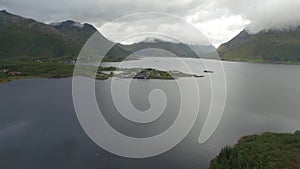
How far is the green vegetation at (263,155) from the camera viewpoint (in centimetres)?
2542

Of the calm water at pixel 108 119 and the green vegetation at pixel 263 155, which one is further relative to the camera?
the calm water at pixel 108 119

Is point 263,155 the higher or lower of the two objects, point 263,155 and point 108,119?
the lower

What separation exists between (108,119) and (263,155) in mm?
26942

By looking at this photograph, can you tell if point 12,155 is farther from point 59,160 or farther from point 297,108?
point 297,108

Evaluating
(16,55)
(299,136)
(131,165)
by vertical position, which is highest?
(16,55)

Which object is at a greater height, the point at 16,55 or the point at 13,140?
the point at 16,55

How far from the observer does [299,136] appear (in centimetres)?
3319

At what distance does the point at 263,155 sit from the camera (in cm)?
2744

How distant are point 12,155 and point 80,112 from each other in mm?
19864

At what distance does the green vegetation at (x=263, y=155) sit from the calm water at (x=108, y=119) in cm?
282

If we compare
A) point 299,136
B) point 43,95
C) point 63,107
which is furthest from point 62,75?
point 299,136

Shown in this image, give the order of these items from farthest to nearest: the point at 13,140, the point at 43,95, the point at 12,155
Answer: the point at 43,95, the point at 13,140, the point at 12,155

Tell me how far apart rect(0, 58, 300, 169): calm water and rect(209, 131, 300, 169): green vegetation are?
9.26 feet

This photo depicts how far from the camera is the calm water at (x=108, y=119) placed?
29797mm
